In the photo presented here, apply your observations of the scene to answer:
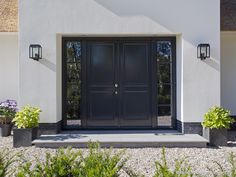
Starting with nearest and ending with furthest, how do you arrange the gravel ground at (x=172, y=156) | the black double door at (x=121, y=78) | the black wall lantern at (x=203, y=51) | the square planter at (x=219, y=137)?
the gravel ground at (x=172, y=156) → the square planter at (x=219, y=137) → the black wall lantern at (x=203, y=51) → the black double door at (x=121, y=78)

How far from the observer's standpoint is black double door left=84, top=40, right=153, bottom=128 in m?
10.7

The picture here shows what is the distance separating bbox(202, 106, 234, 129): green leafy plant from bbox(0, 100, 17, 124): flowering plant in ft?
19.5

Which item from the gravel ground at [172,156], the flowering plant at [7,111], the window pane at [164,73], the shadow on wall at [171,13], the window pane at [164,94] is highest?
the shadow on wall at [171,13]

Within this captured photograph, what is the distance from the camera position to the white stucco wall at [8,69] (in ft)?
39.2

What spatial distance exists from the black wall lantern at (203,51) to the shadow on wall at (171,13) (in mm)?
190

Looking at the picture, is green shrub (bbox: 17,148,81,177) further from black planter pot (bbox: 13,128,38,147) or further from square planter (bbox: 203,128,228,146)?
square planter (bbox: 203,128,228,146)

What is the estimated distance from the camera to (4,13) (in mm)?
11492

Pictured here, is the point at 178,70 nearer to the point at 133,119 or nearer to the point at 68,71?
the point at 133,119

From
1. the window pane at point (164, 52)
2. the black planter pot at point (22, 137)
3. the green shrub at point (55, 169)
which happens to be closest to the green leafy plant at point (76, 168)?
the green shrub at point (55, 169)

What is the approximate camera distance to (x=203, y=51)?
9766mm

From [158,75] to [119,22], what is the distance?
2.11 metres

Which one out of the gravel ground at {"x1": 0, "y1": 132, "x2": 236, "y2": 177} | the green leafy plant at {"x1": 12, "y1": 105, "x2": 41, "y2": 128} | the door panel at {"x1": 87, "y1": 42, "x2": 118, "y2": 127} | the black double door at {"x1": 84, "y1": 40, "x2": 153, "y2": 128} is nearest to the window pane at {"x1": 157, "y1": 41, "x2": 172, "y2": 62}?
the black double door at {"x1": 84, "y1": 40, "x2": 153, "y2": 128}

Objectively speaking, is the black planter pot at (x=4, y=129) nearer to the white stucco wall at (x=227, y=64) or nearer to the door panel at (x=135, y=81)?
the door panel at (x=135, y=81)

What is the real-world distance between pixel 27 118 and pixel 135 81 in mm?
3477
